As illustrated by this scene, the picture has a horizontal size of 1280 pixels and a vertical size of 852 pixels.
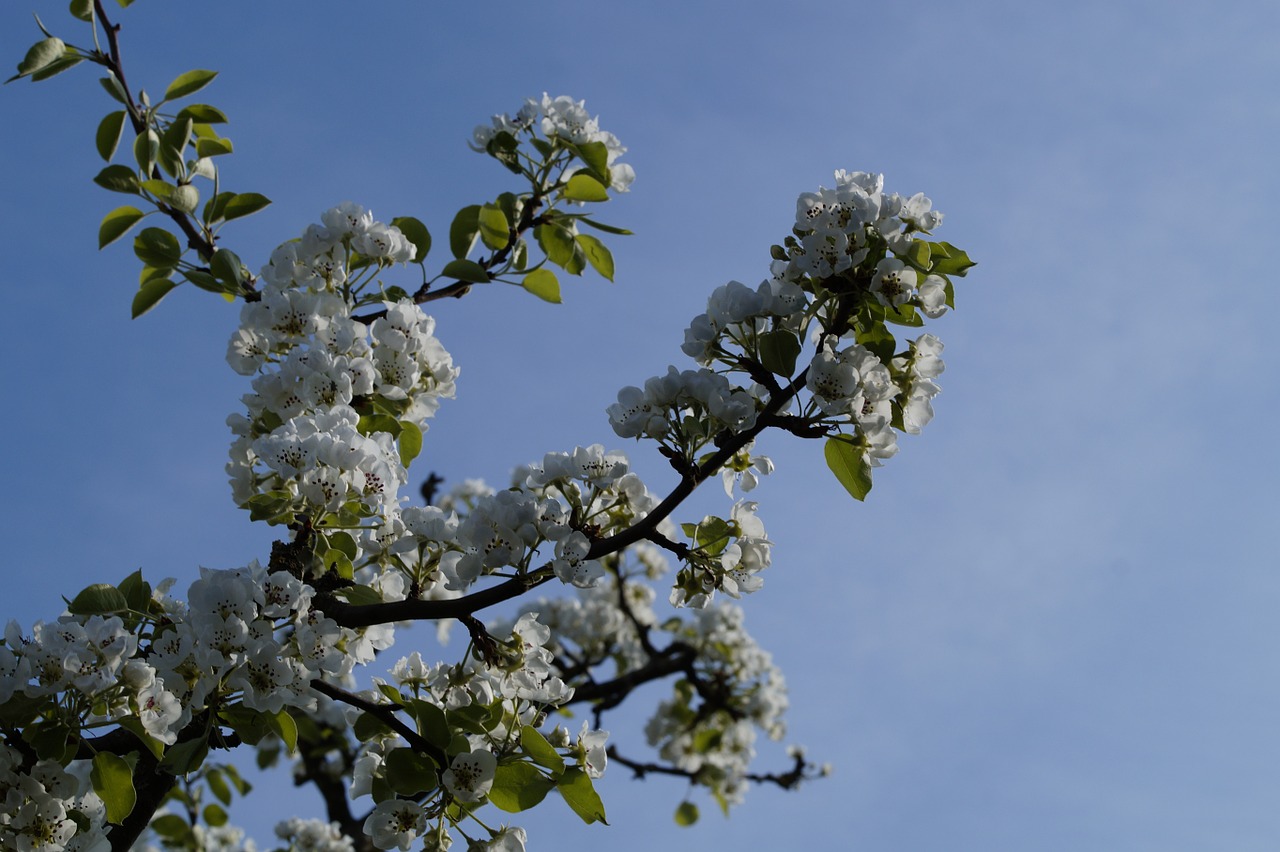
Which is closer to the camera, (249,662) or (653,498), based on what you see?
(249,662)

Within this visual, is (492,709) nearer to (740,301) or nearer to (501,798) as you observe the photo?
(501,798)

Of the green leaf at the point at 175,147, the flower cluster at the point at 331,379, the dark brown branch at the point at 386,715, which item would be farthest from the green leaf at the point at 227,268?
the dark brown branch at the point at 386,715

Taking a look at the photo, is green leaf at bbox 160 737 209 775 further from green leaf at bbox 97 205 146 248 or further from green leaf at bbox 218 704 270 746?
green leaf at bbox 97 205 146 248

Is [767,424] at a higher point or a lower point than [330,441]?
higher

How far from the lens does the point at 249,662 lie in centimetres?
238

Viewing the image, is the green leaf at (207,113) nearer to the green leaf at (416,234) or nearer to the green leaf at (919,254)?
the green leaf at (416,234)

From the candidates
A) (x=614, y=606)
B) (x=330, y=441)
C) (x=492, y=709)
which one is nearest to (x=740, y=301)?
(x=330, y=441)

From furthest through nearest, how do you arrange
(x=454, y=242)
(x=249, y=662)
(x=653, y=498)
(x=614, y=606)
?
(x=614, y=606), (x=454, y=242), (x=653, y=498), (x=249, y=662)

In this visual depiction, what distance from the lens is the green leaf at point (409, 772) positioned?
260 cm

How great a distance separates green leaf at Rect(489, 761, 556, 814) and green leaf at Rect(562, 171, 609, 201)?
1.89m

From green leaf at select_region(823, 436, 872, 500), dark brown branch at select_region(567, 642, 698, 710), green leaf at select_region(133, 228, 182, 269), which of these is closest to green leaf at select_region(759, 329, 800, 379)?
green leaf at select_region(823, 436, 872, 500)

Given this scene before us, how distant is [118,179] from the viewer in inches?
136

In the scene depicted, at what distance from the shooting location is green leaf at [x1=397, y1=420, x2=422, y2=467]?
3076 mm

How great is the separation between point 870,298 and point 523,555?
0.98 m
